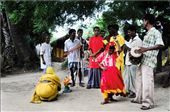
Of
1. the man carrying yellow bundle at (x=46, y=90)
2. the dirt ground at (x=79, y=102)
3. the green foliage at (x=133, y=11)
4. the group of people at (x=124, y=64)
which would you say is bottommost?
the dirt ground at (x=79, y=102)

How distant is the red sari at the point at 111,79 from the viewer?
7.74 m

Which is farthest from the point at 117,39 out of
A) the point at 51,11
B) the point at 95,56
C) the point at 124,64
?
the point at 51,11

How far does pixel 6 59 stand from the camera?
1864 cm

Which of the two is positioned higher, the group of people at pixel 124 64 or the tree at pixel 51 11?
the tree at pixel 51 11

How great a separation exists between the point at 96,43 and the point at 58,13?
1.30 metres

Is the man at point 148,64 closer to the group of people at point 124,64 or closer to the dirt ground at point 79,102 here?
the group of people at point 124,64

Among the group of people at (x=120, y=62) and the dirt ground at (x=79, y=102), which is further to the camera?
the dirt ground at (x=79, y=102)

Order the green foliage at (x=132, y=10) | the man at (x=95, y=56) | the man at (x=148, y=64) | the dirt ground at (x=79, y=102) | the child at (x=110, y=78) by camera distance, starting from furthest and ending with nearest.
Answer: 1. the man at (x=95, y=56)
2. the green foliage at (x=132, y=10)
3. the child at (x=110, y=78)
4. the dirt ground at (x=79, y=102)
5. the man at (x=148, y=64)

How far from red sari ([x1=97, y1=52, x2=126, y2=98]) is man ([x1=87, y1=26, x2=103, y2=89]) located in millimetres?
1627

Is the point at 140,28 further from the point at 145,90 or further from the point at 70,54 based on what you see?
the point at 145,90

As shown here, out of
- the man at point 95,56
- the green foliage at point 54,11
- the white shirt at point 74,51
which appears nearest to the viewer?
the green foliage at point 54,11

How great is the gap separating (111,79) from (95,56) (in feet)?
6.51

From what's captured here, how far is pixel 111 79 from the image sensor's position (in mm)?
7766

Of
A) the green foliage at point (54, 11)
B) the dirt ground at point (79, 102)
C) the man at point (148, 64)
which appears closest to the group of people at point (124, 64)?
the man at point (148, 64)
